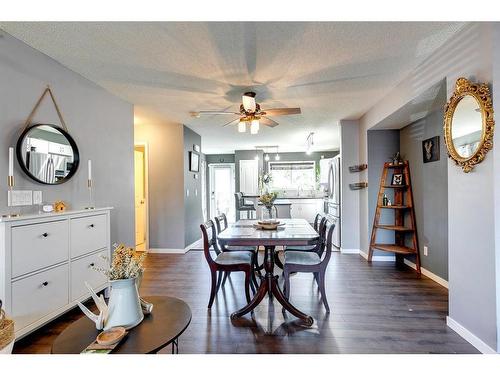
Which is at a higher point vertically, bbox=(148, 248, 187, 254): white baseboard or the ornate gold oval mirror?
the ornate gold oval mirror

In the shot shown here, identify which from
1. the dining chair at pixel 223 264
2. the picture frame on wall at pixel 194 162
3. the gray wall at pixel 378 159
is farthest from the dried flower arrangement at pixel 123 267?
the picture frame on wall at pixel 194 162

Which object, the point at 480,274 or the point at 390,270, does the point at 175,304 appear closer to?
the point at 480,274

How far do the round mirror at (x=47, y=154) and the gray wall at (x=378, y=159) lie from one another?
412 cm

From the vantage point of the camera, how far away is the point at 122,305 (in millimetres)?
1121

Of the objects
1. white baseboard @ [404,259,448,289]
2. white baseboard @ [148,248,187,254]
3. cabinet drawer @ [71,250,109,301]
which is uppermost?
cabinet drawer @ [71,250,109,301]

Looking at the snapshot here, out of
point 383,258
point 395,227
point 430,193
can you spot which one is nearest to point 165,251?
point 383,258

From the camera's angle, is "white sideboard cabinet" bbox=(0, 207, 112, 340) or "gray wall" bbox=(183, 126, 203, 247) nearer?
"white sideboard cabinet" bbox=(0, 207, 112, 340)

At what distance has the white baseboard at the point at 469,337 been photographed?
1.65 meters

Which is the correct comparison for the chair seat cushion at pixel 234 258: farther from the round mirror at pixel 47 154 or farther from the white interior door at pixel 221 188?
the white interior door at pixel 221 188

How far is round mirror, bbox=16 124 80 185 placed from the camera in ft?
6.69

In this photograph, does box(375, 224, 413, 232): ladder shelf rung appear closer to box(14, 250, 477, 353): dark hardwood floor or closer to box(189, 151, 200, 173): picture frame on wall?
box(14, 250, 477, 353): dark hardwood floor

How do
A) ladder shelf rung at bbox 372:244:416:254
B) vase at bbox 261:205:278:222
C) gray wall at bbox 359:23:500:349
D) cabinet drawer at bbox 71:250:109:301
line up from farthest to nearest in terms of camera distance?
ladder shelf rung at bbox 372:244:416:254
vase at bbox 261:205:278:222
cabinet drawer at bbox 71:250:109:301
gray wall at bbox 359:23:500:349

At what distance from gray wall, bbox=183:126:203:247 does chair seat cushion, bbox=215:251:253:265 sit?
2353 mm

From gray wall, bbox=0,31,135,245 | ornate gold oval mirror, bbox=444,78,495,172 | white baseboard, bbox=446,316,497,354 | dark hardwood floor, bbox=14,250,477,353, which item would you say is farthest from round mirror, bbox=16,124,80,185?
white baseboard, bbox=446,316,497,354
